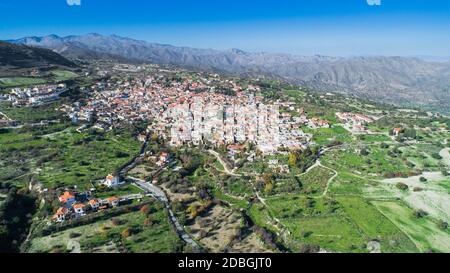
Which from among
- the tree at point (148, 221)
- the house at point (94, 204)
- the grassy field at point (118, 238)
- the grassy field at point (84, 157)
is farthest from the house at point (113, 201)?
the grassy field at point (84, 157)

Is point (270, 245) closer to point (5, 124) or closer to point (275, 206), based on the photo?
point (275, 206)

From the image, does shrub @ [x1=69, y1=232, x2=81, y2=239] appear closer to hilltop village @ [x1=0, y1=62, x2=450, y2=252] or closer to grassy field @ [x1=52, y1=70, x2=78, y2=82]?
hilltop village @ [x1=0, y1=62, x2=450, y2=252]

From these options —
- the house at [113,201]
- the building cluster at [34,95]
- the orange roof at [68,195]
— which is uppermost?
the building cluster at [34,95]

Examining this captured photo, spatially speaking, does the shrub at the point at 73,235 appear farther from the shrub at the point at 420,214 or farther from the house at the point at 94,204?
the shrub at the point at 420,214

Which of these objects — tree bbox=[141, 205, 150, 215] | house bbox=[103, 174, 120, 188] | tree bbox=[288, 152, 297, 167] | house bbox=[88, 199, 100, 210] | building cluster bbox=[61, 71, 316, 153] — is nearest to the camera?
tree bbox=[141, 205, 150, 215]

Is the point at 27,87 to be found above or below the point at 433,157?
above

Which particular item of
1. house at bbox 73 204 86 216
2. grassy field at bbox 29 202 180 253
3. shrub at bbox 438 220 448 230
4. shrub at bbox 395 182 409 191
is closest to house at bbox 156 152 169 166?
house at bbox 73 204 86 216

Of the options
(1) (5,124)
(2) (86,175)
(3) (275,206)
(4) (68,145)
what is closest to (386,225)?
(3) (275,206)
